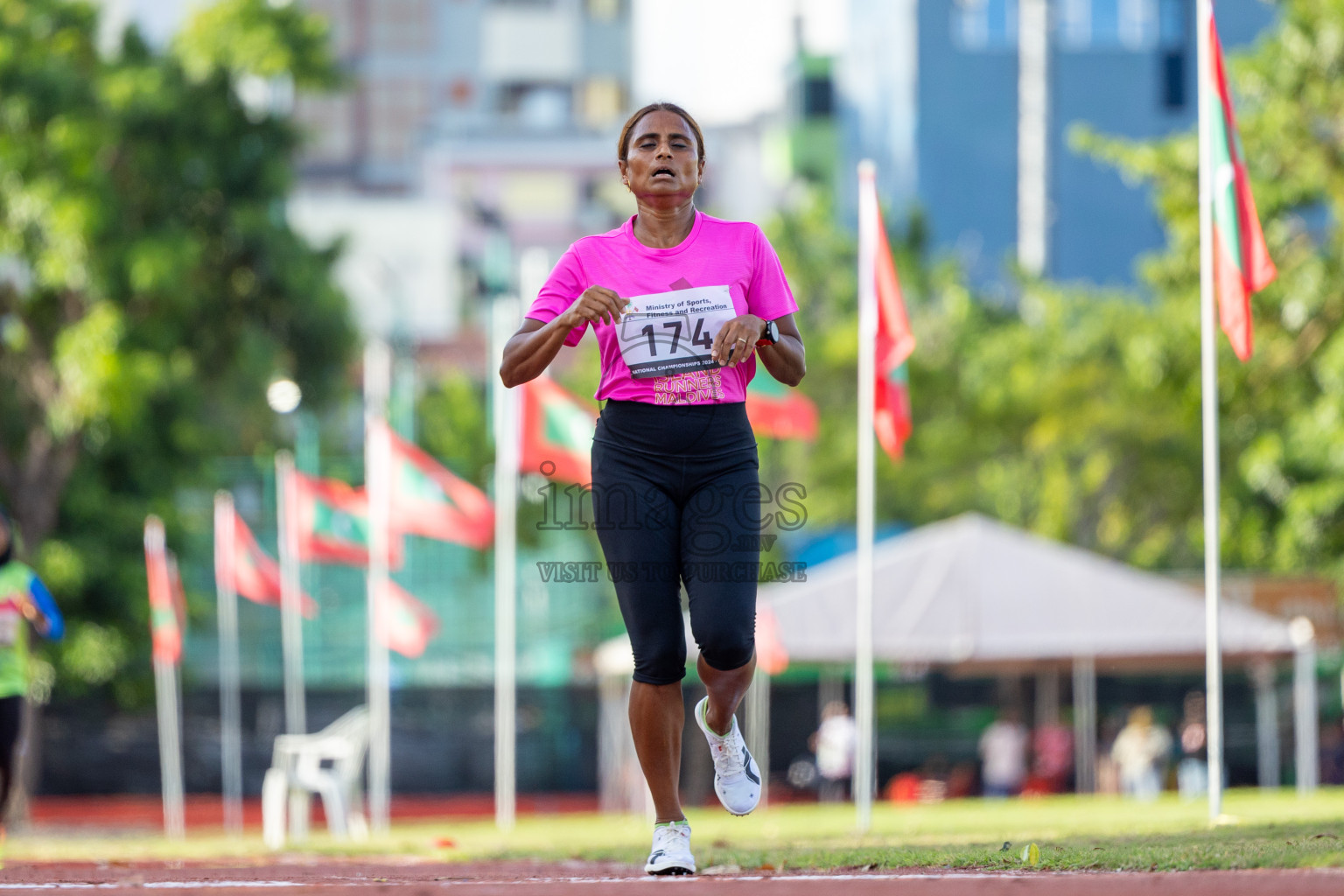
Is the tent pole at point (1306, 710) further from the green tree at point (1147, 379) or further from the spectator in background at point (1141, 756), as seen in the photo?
the spectator in background at point (1141, 756)

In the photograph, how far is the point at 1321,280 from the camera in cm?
2108

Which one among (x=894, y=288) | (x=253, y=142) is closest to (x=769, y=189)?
(x=253, y=142)

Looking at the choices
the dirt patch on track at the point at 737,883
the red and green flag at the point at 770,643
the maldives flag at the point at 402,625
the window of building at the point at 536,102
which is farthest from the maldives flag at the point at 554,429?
the window of building at the point at 536,102

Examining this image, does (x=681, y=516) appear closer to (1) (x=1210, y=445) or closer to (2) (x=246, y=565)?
(1) (x=1210, y=445)

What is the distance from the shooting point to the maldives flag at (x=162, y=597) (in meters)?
24.2

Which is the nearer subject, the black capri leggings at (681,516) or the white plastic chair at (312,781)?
the black capri leggings at (681,516)

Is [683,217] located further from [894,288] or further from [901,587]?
[901,587]

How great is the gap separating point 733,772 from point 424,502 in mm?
15244

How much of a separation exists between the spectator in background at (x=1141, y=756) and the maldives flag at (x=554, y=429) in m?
10.3

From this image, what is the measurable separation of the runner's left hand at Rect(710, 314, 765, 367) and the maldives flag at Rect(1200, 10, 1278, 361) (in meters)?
5.83

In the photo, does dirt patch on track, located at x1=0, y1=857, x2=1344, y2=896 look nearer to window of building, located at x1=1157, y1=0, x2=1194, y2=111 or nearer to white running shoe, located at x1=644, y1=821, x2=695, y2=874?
white running shoe, located at x1=644, y1=821, x2=695, y2=874

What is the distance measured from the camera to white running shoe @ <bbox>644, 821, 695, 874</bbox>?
572 centimetres

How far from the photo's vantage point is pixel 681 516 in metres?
5.83

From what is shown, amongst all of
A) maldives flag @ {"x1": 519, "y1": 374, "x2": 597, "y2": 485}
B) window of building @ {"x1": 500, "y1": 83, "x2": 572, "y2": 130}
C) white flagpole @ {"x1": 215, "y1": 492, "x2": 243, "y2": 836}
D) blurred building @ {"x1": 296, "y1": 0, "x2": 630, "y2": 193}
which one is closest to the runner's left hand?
maldives flag @ {"x1": 519, "y1": 374, "x2": 597, "y2": 485}
